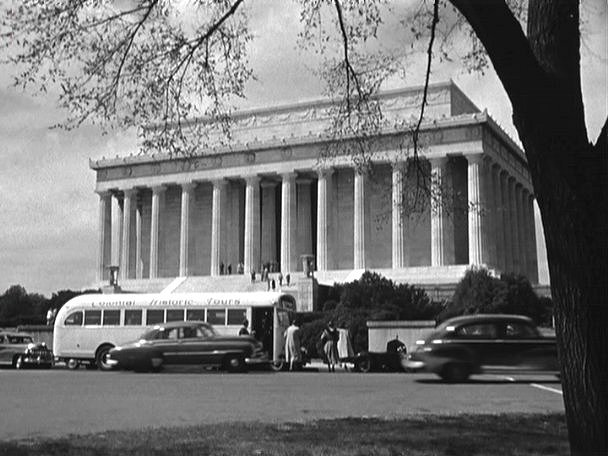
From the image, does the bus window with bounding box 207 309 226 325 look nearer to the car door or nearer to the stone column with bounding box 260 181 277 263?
the car door

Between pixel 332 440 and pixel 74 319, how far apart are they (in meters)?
23.0

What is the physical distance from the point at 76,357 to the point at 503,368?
1667 centimetres

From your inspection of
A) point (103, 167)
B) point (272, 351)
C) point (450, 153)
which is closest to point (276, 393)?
point (272, 351)

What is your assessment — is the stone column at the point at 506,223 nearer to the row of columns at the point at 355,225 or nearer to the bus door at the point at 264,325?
the row of columns at the point at 355,225

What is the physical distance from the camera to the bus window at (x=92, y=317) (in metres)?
29.6

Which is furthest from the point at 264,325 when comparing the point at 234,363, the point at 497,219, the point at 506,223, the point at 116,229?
the point at 116,229

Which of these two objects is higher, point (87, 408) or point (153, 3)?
point (153, 3)

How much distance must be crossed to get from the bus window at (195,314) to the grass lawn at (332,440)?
65.1 ft

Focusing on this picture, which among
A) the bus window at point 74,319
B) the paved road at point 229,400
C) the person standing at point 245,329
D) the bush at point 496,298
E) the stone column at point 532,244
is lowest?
→ the paved road at point 229,400

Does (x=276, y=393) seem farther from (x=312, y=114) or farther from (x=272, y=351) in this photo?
(x=312, y=114)

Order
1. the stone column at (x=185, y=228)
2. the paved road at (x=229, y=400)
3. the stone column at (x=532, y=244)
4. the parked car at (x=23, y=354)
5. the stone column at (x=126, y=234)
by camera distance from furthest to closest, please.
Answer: the stone column at (x=532, y=244) → the stone column at (x=126, y=234) → the stone column at (x=185, y=228) → the parked car at (x=23, y=354) → the paved road at (x=229, y=400)

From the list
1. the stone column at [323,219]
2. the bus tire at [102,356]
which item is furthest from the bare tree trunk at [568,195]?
the stone column at [323,219]

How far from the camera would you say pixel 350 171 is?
216 feet

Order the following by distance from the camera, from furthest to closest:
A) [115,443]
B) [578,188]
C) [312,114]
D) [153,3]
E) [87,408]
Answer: [312,114], [87,408], [153,3], [115,443], [578,188]
